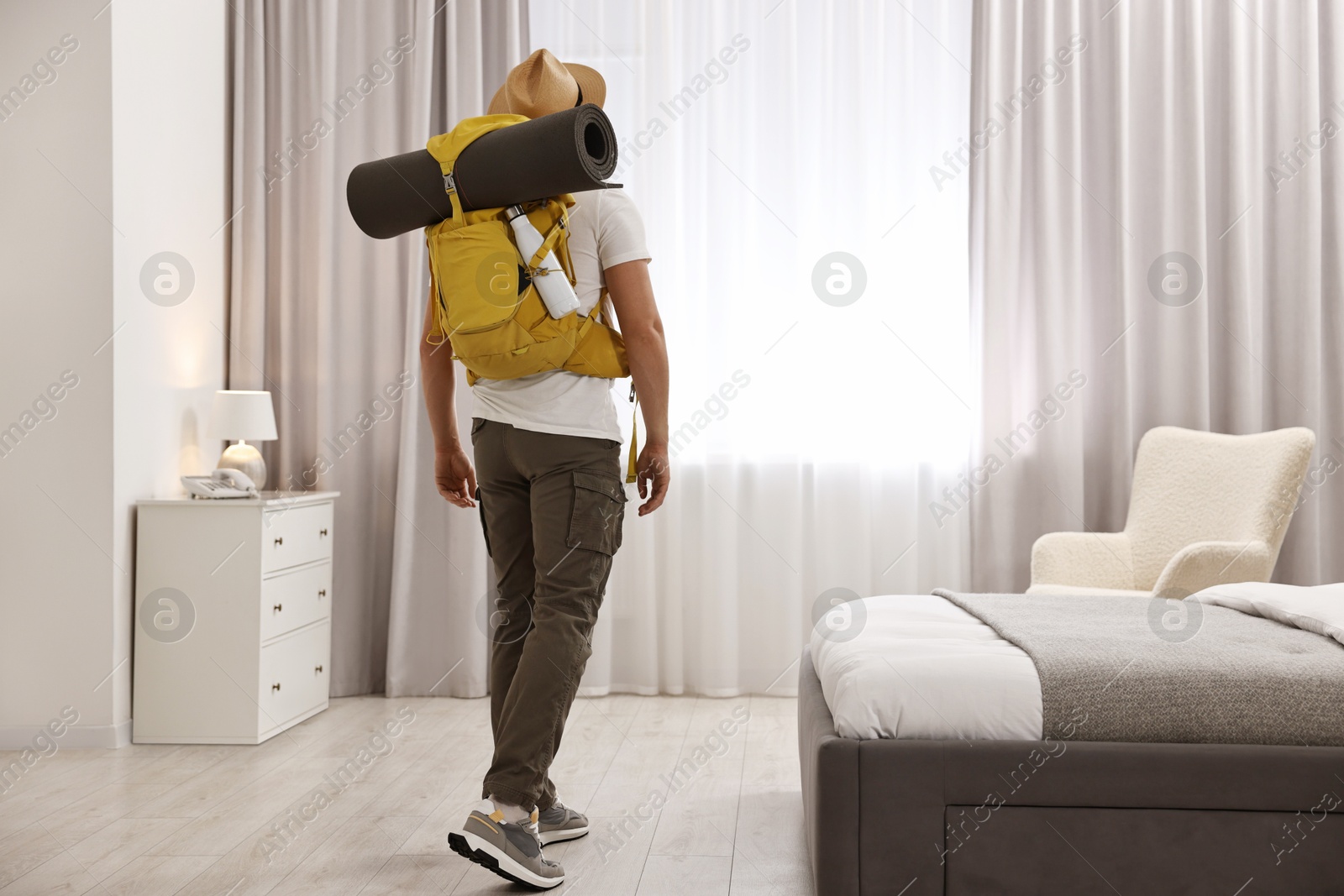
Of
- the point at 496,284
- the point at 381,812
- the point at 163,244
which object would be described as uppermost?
the point at 163,244

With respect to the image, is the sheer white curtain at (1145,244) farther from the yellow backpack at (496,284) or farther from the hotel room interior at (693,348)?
the yellow backpack at (496,284)

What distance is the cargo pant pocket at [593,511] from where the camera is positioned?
1.81m

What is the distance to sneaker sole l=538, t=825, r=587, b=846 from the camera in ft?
A: 6.65

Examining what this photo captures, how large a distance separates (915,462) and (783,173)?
1115mm

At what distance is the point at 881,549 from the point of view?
140 inches

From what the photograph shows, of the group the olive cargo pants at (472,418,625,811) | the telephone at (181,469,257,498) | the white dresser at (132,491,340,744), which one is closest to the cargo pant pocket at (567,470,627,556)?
the olive cargo pants at (472,418,625,811)

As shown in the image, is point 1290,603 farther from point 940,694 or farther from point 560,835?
point 560,835

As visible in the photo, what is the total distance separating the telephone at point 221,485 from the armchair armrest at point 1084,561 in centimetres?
238

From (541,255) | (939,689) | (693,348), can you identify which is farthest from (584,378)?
(693,348)

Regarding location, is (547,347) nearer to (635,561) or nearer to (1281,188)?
(635,561)

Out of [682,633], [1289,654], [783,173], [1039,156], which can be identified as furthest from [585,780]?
[1039,156]

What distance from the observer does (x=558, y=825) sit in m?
2.06

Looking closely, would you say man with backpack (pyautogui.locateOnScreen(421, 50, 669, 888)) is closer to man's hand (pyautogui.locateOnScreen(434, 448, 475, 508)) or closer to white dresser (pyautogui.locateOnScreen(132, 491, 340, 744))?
man's hand (pyautogui.locateOnScreen(434, 448, 475, 508))

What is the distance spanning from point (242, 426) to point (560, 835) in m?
1.88
